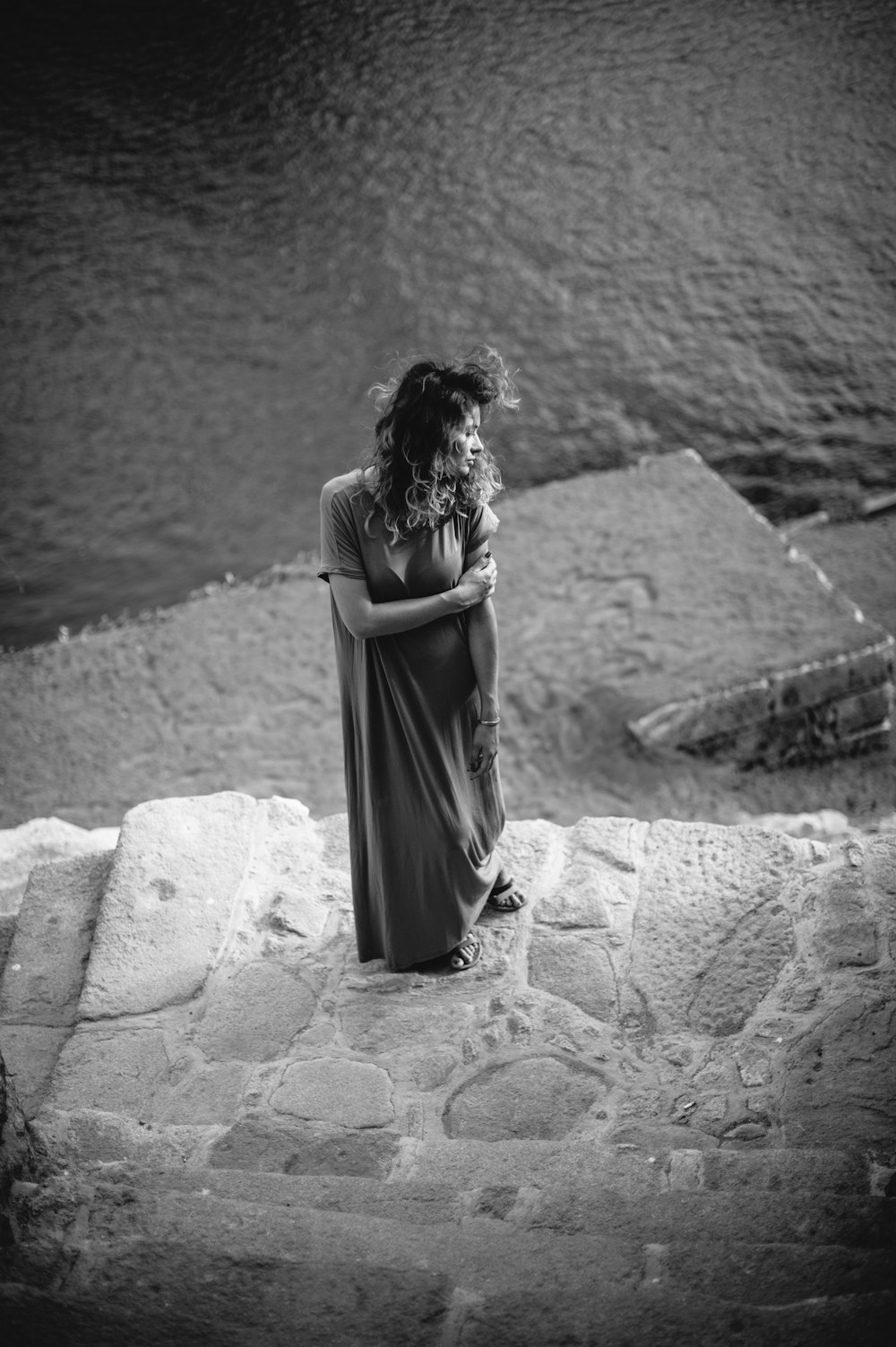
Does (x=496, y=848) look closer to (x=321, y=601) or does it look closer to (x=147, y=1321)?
(x=147, y=1321)

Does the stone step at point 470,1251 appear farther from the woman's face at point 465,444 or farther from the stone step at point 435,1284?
the woman's face at point 465,444

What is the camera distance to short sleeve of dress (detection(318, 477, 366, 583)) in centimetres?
291

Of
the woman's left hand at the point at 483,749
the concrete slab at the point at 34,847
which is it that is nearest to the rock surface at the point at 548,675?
the concrete slab at the point at 34,847

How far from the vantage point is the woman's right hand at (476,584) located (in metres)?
3.00

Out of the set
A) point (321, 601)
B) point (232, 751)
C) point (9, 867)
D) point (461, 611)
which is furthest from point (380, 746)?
point (321, 601)

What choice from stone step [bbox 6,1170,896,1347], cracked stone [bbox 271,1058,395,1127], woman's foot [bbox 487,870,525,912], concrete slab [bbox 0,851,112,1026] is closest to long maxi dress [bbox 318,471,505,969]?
woman's foot [bbox 487,870,525,912]

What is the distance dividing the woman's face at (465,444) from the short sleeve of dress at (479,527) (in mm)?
163

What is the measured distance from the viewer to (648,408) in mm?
7973

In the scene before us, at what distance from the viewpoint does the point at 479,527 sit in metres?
3.04

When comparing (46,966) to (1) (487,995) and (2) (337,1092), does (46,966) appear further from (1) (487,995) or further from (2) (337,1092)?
(1) (487,995)

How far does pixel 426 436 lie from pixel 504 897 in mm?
1408

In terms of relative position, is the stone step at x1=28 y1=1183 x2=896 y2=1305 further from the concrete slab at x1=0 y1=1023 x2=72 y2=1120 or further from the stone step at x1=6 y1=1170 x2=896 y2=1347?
the concrete slab at x1=0 y1=1023 x2=72 y2=1120

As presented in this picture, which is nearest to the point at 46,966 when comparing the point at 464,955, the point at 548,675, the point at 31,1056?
the point at 31,1056

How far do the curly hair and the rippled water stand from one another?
15.1 feet
